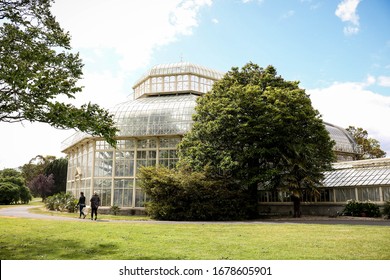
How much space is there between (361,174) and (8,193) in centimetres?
4708

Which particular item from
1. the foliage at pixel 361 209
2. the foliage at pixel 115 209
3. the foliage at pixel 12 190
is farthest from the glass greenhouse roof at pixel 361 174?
the foliage at pixel 12 190

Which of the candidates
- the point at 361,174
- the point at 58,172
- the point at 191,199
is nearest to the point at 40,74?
the point at 191,199

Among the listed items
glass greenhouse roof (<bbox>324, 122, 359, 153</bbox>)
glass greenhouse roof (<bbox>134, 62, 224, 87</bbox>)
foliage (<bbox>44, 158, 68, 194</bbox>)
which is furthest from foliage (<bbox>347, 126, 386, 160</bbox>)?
foliage (<bbox>44, 158, 68, 194</bbox>)

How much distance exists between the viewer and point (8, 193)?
4981cm

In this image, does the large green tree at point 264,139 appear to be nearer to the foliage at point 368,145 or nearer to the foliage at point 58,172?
the foliage at point 368,145

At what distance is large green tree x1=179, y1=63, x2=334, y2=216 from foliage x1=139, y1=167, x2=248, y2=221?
1145 millimetres

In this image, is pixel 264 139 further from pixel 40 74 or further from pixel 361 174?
pixel 40 74

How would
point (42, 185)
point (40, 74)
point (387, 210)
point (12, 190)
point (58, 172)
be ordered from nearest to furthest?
point (40, 74) → point (387, 210) → point (12, 190) → point (42, 185) → point (58, 172)

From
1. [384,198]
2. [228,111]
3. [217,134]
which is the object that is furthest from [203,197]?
[384,198]

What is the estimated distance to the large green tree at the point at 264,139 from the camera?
22.5 meters

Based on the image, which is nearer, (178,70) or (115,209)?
(115,209)

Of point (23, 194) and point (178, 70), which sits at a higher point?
point (178, 70)

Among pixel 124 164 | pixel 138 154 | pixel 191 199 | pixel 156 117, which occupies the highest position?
pixel 156 117
